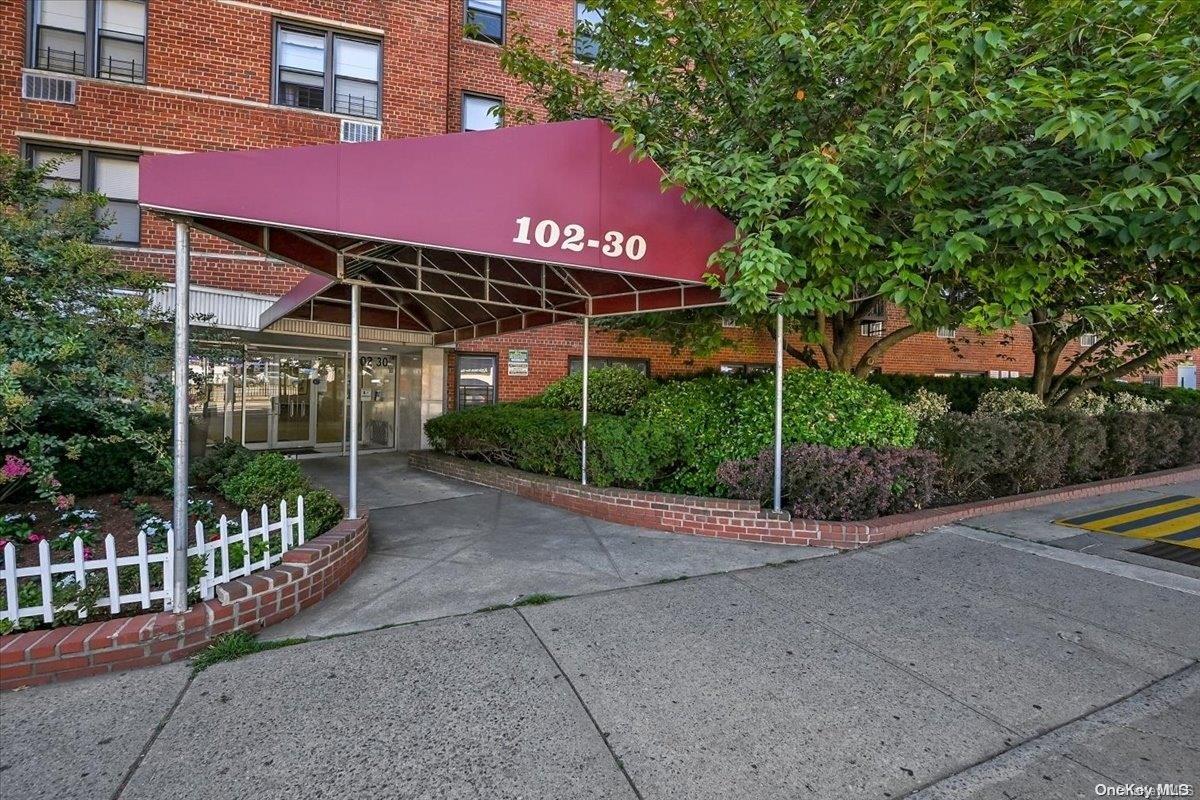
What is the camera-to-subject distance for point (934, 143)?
415 centimetres

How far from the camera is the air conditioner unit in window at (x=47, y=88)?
8.94 m

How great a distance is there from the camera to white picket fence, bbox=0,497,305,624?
9.91 ft

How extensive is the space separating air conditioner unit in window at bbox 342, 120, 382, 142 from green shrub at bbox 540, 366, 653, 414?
586 centimetres

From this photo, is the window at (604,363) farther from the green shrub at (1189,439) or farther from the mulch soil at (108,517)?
the green shrub at (1189,439)

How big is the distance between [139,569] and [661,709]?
3264 mm

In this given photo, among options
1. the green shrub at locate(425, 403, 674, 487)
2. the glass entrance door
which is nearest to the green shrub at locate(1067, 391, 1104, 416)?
the green shrub at locate(425, 403, 674, 487)

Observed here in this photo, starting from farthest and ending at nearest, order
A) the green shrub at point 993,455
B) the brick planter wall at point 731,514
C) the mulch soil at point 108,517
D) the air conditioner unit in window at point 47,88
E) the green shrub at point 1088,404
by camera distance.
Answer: the green shrub at point 1088,404
the air conditioner unit in window at point 47,88
the green shrub at point 993,455
the brick planter wall at point 731,514
the mulch soil at point 108,517

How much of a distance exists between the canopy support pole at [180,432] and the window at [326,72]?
8.81m

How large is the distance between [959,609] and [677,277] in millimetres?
3266

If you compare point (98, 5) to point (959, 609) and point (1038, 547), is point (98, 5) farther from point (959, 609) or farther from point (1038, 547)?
point (1038, 547)

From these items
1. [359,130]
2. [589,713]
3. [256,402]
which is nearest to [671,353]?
[359,130]

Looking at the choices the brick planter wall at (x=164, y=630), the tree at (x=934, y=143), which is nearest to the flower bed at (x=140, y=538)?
the brick planter wall at (x=164, y=630)

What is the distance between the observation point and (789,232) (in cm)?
455

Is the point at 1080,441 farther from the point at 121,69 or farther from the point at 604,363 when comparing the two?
the point at 121,69
